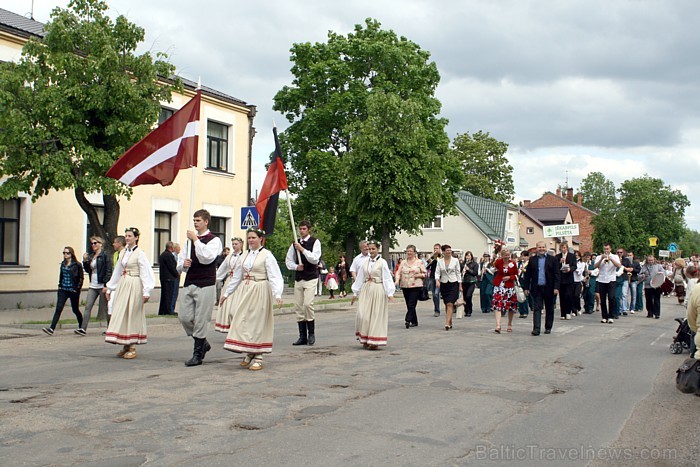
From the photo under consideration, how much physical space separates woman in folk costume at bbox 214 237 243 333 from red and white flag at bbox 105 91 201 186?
5.75 feet

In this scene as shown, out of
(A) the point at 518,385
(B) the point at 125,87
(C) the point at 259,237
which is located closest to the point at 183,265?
(C) the point at 259,237

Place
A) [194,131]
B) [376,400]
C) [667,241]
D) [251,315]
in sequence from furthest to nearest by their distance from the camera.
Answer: [667,241] → [194,131] → [251,315] → [376,400]

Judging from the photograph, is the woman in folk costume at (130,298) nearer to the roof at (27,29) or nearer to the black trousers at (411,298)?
the black trousers at (411,298)

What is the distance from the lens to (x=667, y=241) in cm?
9900

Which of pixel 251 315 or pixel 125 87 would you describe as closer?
pixel 251 315

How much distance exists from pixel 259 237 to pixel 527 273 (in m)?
7.27

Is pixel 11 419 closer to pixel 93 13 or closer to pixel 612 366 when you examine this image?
pixel 612 366

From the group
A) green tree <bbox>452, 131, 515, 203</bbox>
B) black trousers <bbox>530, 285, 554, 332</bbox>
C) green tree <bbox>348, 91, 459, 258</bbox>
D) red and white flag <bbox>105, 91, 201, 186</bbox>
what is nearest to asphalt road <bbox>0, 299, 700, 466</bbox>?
black trousers <bbox>530, 285, 554, 332</bbox>

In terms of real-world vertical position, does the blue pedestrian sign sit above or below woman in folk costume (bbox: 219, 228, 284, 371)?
above

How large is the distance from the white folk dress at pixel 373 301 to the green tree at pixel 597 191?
117m

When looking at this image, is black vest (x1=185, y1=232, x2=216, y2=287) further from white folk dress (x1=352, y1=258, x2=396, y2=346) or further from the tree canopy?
the tree canopy

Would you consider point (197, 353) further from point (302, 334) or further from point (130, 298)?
point (302, 334)

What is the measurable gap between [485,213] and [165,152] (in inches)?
2139

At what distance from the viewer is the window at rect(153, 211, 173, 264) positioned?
2642 cm
